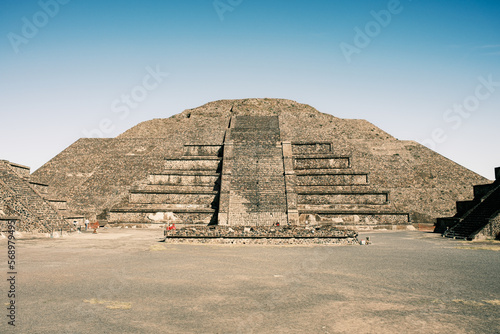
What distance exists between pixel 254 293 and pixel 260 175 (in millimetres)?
17876

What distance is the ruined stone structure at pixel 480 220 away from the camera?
50.6 ft

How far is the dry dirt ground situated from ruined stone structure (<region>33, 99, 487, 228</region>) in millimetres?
10612

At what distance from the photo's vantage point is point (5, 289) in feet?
22.0

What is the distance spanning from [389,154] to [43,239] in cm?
2624

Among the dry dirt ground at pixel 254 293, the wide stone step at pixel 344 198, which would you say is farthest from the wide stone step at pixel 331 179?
the dry dirt ground at pixel 254 293

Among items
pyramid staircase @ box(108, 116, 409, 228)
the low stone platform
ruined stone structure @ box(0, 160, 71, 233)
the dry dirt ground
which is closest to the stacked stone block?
pyramid staircase @ box(108, 116, 409, 228)

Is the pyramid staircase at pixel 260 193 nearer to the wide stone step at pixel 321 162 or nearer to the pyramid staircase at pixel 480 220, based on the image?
the wide stone step at pixel 321 162

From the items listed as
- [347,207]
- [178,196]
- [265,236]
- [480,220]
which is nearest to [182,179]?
[178,196]

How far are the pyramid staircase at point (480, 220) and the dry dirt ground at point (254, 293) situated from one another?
4318 millimetres

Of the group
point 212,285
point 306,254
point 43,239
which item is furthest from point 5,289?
point 43,239

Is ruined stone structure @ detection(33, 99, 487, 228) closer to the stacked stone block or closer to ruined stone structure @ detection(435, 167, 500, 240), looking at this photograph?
the stacked stone block

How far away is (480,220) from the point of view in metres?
17.0

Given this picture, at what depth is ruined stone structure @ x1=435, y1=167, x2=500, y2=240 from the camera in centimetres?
1543

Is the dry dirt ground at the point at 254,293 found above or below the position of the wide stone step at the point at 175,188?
below
